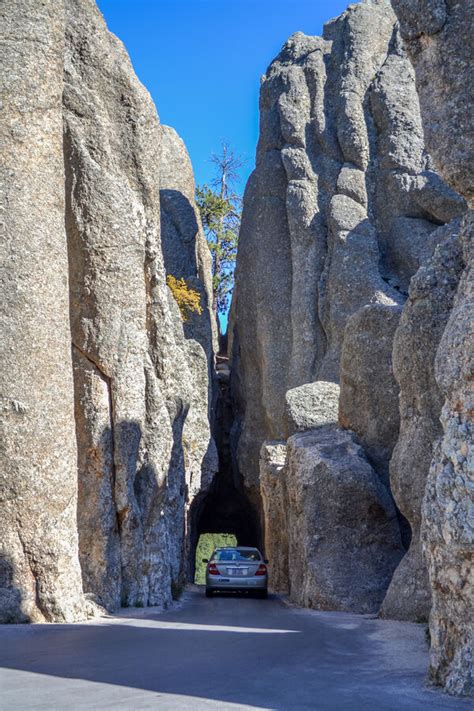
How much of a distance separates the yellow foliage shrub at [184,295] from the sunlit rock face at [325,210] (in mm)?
2585

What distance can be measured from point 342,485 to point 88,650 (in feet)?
40.5

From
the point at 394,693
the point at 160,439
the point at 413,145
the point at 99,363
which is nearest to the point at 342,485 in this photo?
the point at 160,439

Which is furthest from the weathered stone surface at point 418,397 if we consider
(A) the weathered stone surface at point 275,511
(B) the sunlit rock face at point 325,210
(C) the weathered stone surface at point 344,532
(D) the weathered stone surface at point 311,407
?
(B) the sunlit rock face at point 325,210

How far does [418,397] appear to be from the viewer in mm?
16844

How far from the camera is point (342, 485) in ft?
72.4

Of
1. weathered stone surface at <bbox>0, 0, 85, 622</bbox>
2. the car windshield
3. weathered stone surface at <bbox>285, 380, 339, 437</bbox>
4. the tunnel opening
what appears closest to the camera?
weathered stone surface at <bbox>0, 0, 85, 622</bbox>

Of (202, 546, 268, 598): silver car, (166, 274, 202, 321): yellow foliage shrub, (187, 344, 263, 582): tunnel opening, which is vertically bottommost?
(202, 546, 268, 598): silver car

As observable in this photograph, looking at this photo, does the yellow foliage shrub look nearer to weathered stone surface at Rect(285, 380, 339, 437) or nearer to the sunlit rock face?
the sunlit rock face

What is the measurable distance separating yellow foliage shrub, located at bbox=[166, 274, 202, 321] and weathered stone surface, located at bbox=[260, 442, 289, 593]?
24.1 ft

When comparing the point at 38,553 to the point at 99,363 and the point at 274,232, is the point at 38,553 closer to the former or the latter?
the point at 99,363

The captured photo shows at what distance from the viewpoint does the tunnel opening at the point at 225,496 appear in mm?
42281

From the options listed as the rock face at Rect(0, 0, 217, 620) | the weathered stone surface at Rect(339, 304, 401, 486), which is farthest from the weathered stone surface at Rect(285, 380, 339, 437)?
the rock face at Rect(0, 0, 217, 620)

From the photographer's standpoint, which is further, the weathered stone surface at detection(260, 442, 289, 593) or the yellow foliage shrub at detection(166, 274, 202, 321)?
the yellow foliage shrub at detection(166, 274, 202, 321)

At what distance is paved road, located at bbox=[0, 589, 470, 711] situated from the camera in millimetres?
7203
